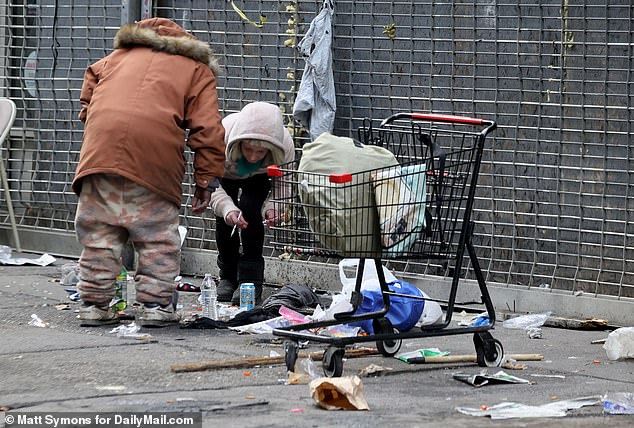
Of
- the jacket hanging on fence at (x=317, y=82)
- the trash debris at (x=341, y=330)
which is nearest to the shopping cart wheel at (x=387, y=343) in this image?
the trash debris at (x=341, y=330)

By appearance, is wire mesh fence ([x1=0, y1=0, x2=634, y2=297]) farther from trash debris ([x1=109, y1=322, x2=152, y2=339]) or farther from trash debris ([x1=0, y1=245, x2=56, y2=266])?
trash debris ([x1=109, y1=322, x2=152, y2=339])

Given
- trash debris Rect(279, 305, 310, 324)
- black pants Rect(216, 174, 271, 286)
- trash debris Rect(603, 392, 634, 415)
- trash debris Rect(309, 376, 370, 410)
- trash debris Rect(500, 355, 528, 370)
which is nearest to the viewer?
trash debris Rect(309, 376, 370, 410)

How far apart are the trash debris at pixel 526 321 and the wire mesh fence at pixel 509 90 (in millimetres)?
455

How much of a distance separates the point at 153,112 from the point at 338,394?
2522 millimetres

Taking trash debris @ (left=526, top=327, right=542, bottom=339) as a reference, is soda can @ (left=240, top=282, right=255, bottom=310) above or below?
above

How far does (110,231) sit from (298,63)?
2854mm

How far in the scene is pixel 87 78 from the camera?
6.82 metres

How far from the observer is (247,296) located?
7.25m

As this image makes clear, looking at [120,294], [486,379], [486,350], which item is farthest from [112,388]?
[120,294]

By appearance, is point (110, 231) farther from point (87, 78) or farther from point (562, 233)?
point (562, 233)

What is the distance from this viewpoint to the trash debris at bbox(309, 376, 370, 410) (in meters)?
4.52

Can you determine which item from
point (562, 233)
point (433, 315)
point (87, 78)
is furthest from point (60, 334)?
point (562, 233)

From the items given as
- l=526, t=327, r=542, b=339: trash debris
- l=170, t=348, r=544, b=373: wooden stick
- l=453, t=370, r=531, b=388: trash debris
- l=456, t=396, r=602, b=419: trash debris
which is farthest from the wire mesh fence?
l=456, t=396, r=602, b=419: trash debris

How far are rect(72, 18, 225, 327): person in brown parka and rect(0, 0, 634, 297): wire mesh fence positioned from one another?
6.72 ft
